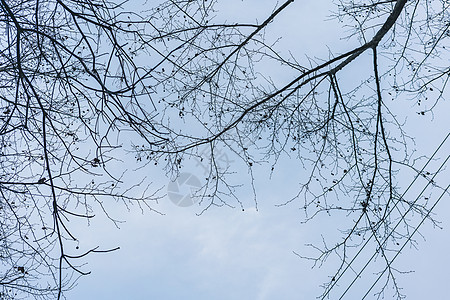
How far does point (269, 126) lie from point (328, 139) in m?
0.66

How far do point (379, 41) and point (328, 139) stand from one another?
45.2 inches

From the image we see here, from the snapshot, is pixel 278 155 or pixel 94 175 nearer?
pixel 94 175

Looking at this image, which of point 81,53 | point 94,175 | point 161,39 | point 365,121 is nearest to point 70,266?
point 94,175

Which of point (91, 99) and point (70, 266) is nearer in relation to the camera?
point (70, 266)

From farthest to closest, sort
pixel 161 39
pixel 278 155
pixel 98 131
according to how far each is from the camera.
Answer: pixel 278 155 < pixel 161 39 < pixel 98 131

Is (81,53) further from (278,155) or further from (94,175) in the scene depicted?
(278,155)

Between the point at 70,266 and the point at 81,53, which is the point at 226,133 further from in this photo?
the point at 70,266

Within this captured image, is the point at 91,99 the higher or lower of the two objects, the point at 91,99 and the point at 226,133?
the lower

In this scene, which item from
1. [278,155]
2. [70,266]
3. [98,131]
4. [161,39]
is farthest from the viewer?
[278,155]

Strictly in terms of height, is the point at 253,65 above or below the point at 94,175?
above

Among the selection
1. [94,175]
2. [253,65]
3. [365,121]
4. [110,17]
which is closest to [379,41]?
[365,121]

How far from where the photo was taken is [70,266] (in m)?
3.38

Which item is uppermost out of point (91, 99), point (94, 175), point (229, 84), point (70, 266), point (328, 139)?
point (229, 84)

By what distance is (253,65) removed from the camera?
500 cm
